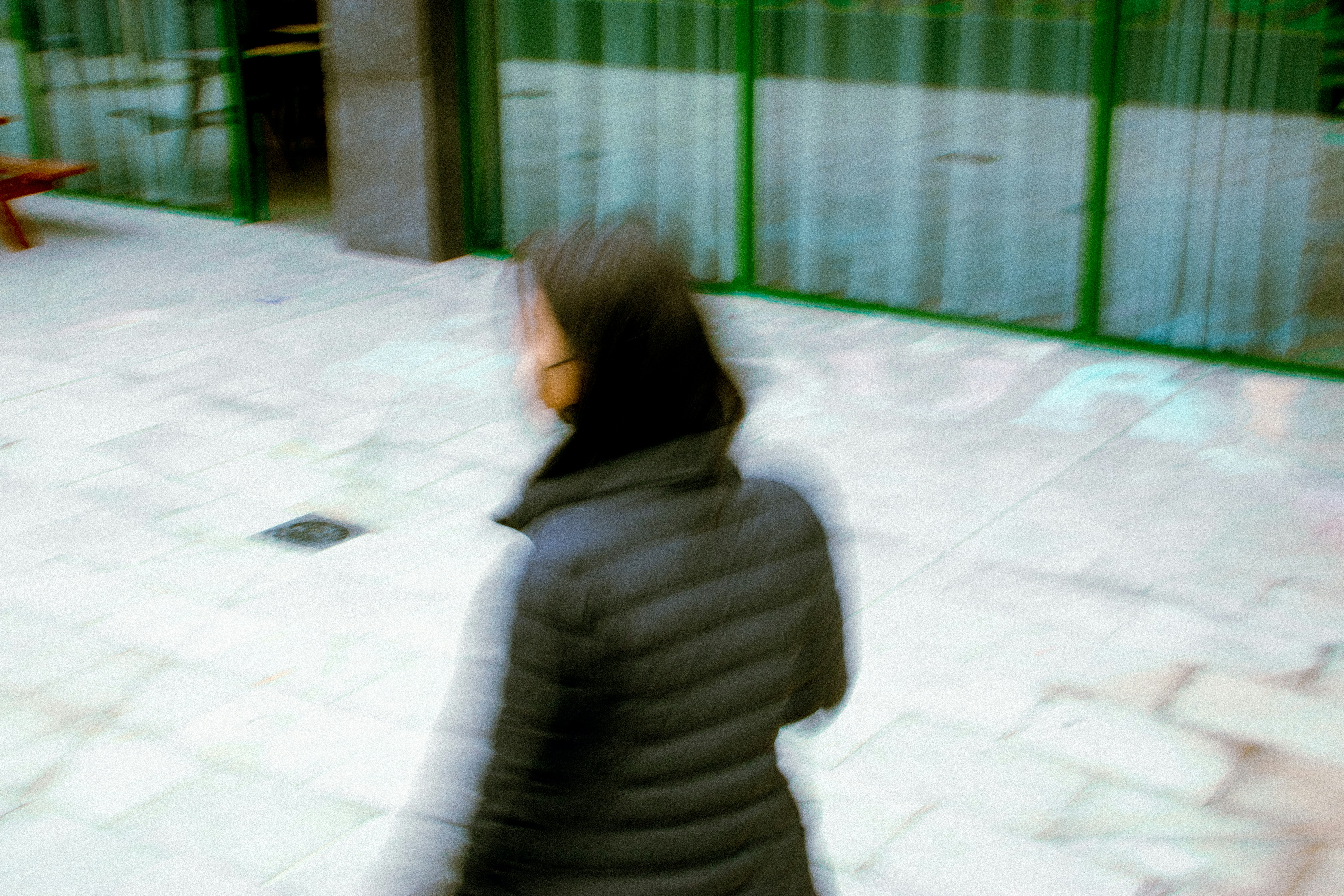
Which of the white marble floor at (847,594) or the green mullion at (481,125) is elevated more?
the green mullion at (481,125)

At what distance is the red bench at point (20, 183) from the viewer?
9719 mm

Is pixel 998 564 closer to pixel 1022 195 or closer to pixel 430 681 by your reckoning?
pixel 430 681

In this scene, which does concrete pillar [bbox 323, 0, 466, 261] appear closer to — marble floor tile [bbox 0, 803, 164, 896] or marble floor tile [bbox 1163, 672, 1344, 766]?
marble floor tile [bbox 0, 803, 164, 896]

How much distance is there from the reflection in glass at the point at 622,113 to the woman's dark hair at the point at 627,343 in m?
6.71

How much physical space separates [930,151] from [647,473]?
646 cm

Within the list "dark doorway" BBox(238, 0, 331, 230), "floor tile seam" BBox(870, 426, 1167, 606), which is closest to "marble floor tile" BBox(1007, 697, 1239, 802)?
"floor tile seam" BBox(870, 426, 1167, 606)

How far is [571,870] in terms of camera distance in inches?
70.4

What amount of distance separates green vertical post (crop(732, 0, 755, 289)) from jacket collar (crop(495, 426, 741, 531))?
22.2ft

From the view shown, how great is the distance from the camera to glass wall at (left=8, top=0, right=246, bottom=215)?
1045 cm

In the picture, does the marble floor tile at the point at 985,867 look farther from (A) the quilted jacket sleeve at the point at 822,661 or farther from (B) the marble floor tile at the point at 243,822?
(A) the quilted jacket sleeve at the point at 822,661

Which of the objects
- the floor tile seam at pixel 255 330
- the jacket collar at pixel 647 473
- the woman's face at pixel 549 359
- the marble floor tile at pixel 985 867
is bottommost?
the marble floor tile at pixel 985 867

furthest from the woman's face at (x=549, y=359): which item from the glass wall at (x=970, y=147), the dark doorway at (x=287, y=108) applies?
the dark doorway at (x=287, y=108)

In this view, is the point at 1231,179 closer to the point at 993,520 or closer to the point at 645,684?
the point at 993,520

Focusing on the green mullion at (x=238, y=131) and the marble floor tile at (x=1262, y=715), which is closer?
the marble floor tile at (x=1262, y=715)
